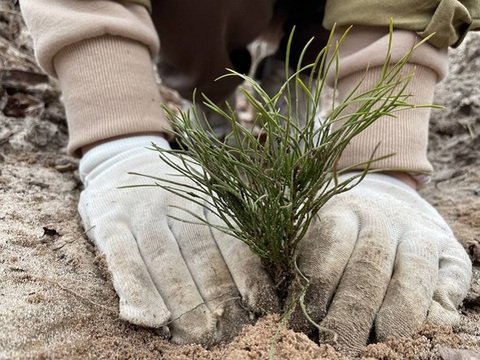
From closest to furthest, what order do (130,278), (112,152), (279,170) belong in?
(279,170), (130,278), (112,152)

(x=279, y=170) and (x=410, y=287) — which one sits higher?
(x=279, y=170)

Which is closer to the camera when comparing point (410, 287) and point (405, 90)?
point (410, 287)

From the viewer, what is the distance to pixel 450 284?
791 mm

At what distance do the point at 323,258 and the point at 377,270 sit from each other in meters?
0.09

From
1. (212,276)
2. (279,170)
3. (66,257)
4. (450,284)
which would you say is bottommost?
(66,257)

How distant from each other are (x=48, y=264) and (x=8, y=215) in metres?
0.19

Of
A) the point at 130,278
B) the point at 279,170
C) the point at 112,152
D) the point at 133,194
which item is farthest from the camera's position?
the point at 112,152

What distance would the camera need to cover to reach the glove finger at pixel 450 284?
29.2 inches

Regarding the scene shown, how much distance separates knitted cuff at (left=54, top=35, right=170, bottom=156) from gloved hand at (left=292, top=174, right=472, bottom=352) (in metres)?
0.46

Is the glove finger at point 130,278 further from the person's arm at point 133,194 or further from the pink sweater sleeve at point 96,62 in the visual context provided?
the pink sweater sleeve at point 96,62

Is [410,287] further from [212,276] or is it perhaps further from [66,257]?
[66,257]

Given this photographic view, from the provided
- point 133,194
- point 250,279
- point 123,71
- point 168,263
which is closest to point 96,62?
point 123,71

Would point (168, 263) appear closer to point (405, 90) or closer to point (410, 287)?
point (410, 287)

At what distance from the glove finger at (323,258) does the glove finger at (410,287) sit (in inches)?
3.1
